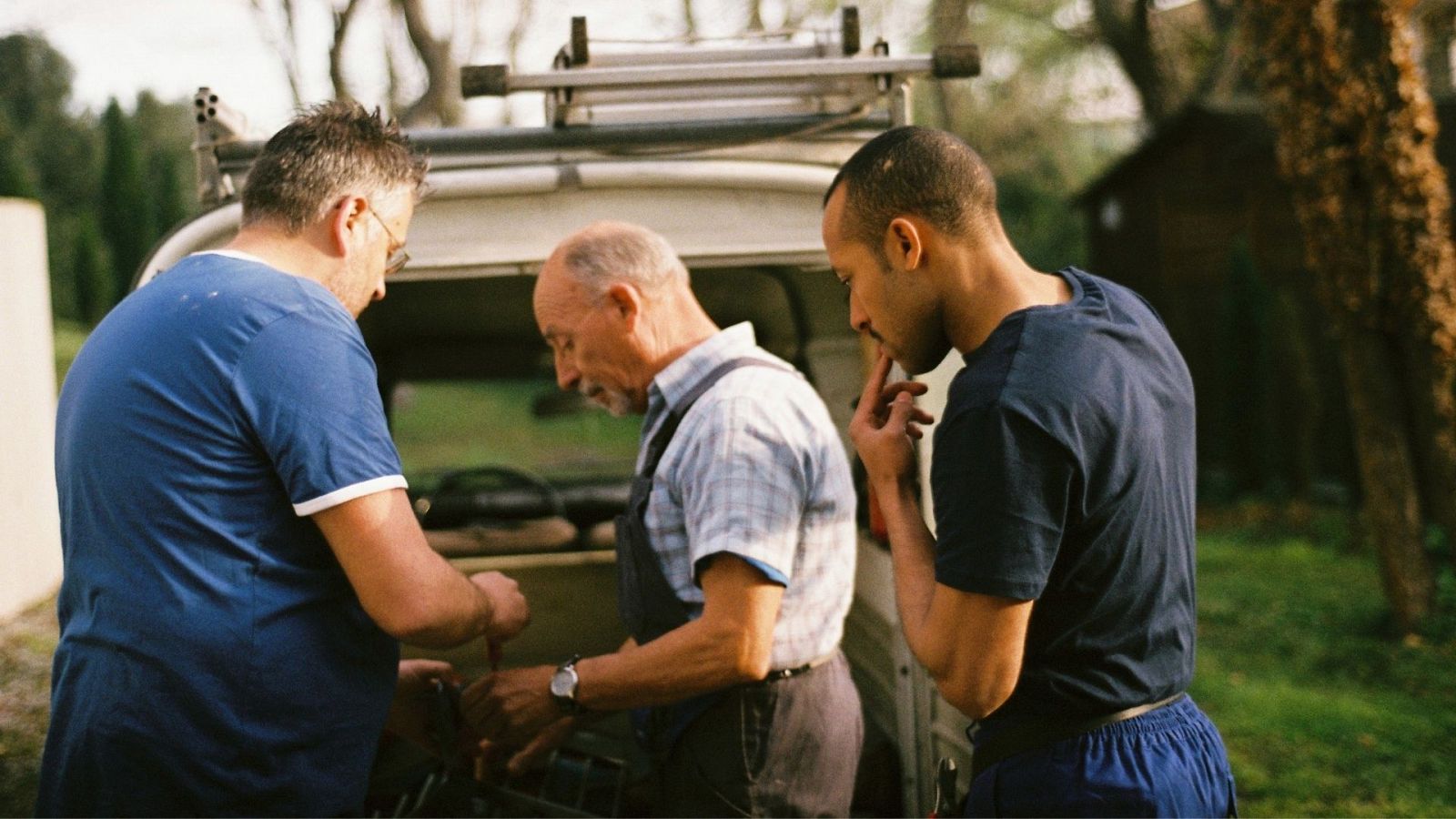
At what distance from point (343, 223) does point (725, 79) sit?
1.12 m

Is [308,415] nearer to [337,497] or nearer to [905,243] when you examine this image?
[337,497]

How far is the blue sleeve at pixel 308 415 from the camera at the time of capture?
74.0 inches

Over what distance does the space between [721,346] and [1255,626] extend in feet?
20.9

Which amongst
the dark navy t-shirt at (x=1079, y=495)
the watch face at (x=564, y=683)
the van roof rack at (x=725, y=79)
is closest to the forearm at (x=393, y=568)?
the watch face at (x=564, y=683)

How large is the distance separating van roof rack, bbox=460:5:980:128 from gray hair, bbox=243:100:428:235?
0.69m

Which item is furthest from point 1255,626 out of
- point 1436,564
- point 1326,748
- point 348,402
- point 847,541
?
point 348,402

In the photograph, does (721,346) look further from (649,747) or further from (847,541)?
(649,747)

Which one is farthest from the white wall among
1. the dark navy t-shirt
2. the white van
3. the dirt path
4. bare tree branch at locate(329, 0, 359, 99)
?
the dark navy t-shirt

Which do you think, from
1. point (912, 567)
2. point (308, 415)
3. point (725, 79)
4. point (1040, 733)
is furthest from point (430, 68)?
point (1040, 733)

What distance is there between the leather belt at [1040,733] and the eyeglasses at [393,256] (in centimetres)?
146

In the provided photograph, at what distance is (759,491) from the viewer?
2.30 metres

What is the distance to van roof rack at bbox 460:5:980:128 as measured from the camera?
2.81 metres

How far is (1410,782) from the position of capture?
4.95 metres

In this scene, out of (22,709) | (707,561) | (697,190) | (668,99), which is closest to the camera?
(707,561)
